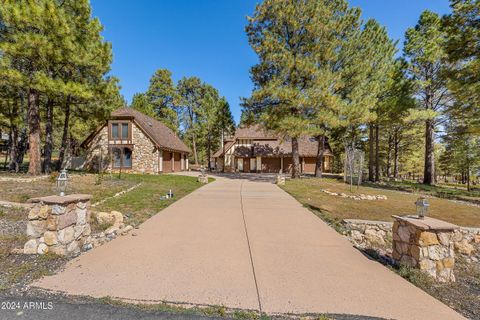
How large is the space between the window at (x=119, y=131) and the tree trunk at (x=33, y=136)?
7901 mm

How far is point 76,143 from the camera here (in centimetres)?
3028

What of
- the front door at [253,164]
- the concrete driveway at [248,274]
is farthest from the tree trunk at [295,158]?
the concrete driveway at [248,274]

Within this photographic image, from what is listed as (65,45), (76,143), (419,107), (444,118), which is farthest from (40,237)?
(76,143)

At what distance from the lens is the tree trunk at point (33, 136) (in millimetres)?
12695

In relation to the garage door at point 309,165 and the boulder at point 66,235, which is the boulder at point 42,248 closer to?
the boulder at point 66,235

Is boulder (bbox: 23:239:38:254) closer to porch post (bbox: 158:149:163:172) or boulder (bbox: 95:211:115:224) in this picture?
boulder (bbox: 95:211:115:224)

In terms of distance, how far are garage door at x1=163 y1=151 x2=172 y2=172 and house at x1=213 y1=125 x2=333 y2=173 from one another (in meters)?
8.58

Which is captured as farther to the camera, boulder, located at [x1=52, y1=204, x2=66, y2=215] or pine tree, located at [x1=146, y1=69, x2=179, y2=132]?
pine tree, located at [x1=146, y1=69, x2=179, y2=132]

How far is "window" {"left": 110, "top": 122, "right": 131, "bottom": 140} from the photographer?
826 inches

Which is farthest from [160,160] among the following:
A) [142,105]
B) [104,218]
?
[142,105]

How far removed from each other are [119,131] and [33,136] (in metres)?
8.27

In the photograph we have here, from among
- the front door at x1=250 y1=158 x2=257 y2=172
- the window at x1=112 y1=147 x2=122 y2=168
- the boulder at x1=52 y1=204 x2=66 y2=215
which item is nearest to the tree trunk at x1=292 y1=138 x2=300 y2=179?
the front door at x1=250 y1=158 x2=257 y2=172

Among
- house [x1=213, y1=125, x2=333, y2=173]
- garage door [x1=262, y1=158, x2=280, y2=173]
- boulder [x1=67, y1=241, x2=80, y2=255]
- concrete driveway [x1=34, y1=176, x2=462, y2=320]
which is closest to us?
concrete driveway [x1=34, y1=176, x2=462, y2=320]

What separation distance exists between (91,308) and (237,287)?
1745 mm
